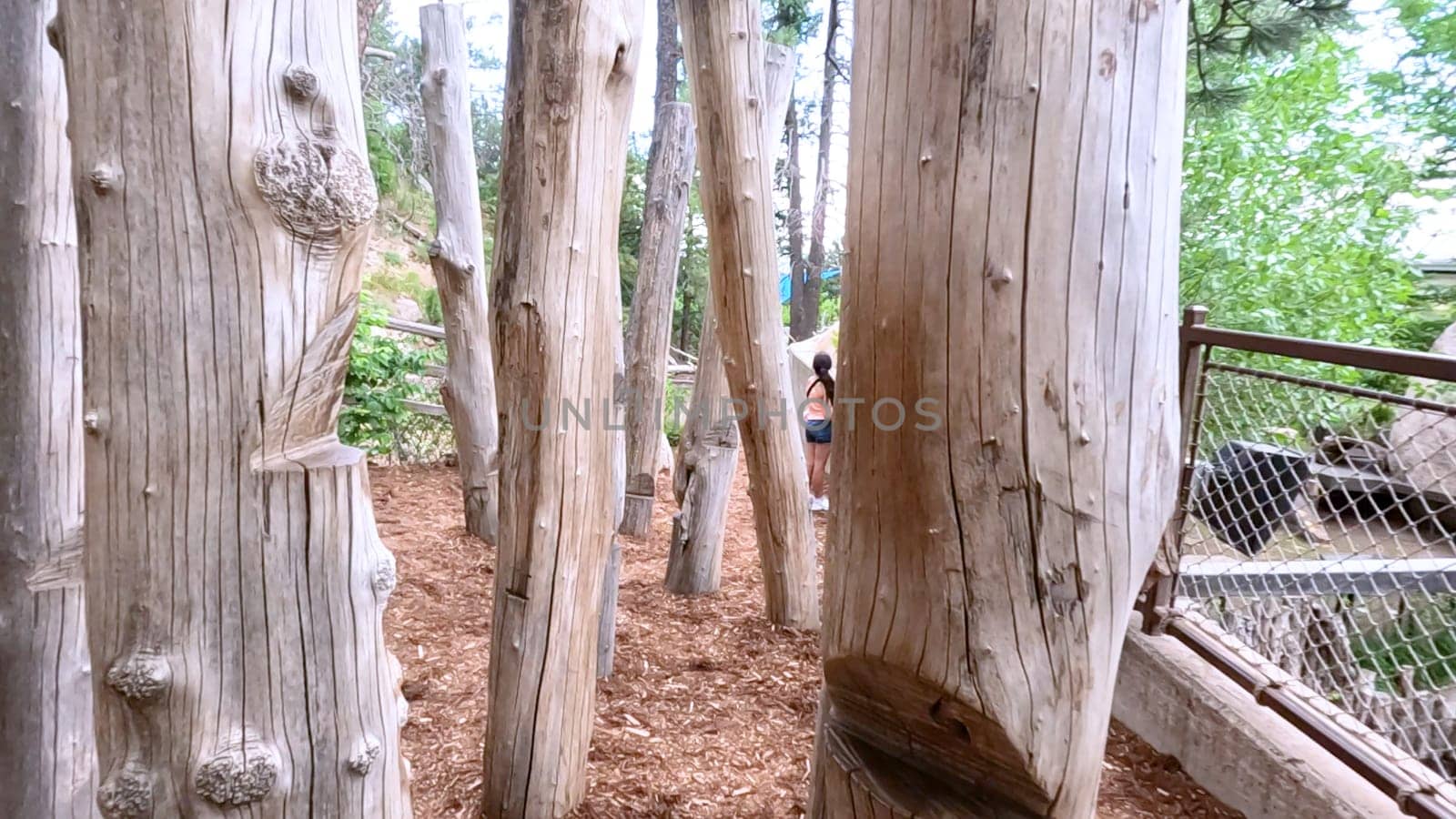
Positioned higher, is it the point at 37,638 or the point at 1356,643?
the point at 37,638

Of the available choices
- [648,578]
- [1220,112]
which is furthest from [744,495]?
[1220,112]

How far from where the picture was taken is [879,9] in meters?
1.00

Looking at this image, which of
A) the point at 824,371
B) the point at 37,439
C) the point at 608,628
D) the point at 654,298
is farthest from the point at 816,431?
the point at 37,439

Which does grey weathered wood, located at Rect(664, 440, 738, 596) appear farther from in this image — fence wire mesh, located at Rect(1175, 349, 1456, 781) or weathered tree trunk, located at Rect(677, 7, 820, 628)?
fence wire mesh, located at Rect(1175, 349, 1456, 781)

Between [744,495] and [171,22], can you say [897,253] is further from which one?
[744,495]

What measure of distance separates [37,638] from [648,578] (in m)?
3.13

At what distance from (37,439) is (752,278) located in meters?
2.43

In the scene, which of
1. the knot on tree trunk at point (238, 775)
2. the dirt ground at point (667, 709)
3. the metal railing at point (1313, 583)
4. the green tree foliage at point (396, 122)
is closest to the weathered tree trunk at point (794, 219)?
the green tree foliage at point (396, 122)

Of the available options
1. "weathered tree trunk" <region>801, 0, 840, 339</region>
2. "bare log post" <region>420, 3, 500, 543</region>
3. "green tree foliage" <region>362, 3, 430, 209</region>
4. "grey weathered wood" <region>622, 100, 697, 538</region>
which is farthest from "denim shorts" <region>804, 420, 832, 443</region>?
"green tree foliage" <region>362, 3, 430, 209</region>

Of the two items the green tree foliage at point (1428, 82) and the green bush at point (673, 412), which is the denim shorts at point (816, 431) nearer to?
the green bush at point (673, 412)

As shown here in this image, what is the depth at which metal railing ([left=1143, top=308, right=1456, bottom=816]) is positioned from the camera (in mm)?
2164

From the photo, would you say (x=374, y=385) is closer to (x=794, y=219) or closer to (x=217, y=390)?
(x=217, y=390)

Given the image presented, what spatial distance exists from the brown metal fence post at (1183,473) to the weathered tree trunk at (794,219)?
36.5 ft

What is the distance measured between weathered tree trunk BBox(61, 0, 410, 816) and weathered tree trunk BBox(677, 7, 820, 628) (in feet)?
7.09
